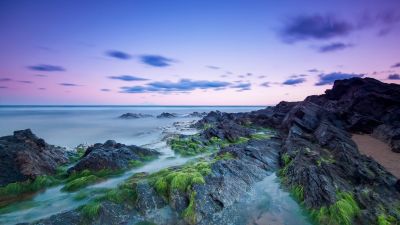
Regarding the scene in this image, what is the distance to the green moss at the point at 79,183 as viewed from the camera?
1155 cm

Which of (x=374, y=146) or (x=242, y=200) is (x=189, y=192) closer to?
(x=242, y=200)

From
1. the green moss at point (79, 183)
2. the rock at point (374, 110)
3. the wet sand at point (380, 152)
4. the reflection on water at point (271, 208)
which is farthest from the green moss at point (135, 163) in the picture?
the rock at point (374, 110)

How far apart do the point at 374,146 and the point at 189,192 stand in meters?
18.9

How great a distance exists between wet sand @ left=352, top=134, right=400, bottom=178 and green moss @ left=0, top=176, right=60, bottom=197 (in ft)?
58.7

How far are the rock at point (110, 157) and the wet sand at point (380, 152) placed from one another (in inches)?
595

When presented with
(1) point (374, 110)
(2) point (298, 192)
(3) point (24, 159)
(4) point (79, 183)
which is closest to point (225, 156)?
(2) point (298, 192)

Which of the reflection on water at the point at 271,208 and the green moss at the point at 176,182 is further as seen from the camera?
the green moss at the point at 176,182

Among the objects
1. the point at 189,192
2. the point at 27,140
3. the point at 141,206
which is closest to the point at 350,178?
the point at 189,192

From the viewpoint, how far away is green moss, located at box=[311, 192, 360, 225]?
8273mm

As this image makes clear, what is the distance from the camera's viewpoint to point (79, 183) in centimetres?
1177

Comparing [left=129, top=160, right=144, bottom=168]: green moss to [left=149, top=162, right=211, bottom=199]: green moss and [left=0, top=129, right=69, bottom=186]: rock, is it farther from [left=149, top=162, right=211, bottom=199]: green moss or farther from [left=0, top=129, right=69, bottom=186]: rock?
[left=149, top=162, right=211, bottom=199]: green moss

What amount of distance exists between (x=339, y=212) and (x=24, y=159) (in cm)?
1427

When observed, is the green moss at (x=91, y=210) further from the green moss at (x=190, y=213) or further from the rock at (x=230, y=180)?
the rock at (x=230, y=180)

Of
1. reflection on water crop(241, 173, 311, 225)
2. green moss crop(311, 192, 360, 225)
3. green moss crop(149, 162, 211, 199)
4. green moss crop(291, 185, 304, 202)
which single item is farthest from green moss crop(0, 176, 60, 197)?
green moss crop(311, 192, 360, 225)
